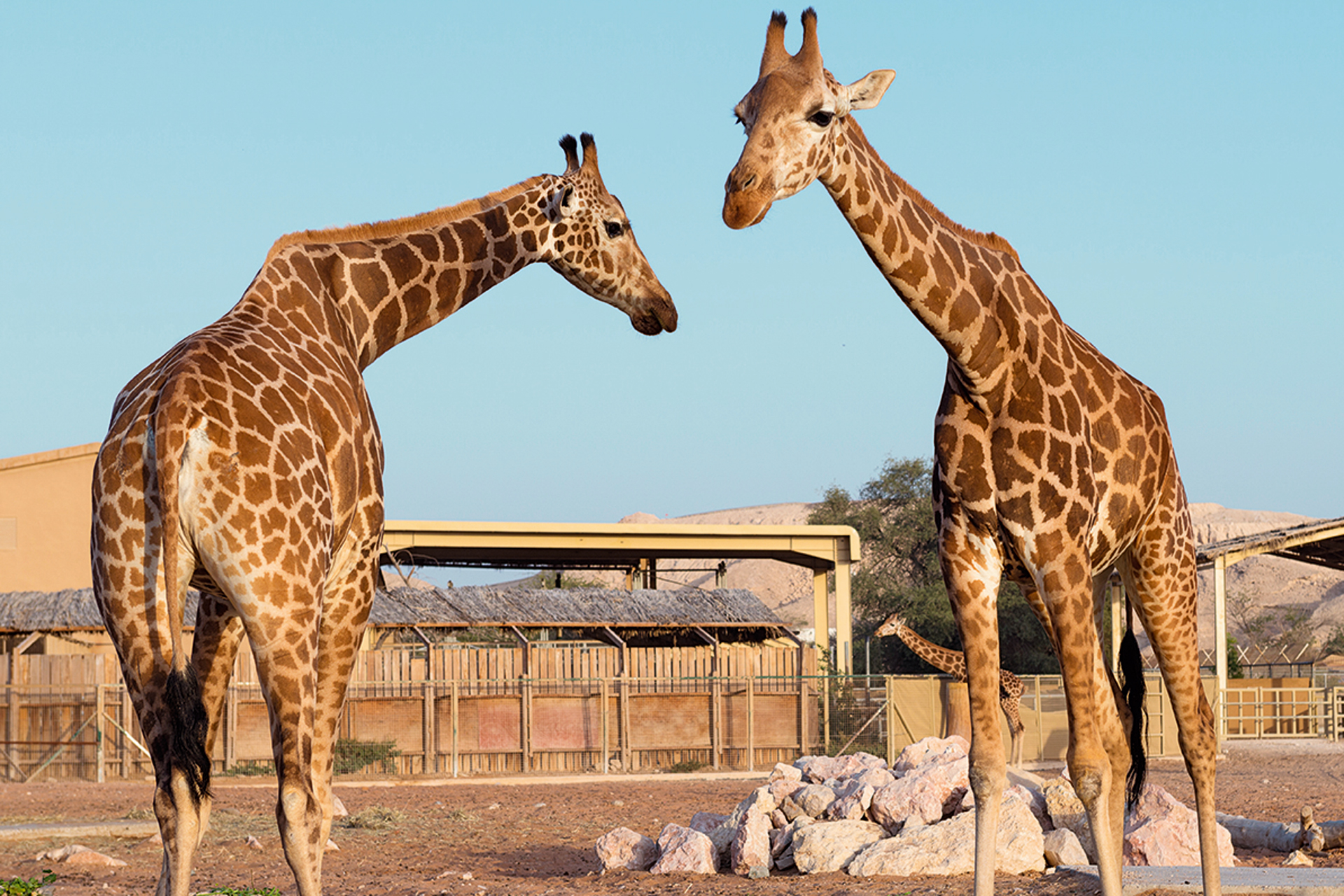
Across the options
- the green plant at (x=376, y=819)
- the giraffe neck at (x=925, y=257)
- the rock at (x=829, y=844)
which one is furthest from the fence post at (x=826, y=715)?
the giraffe neck at (x=925, y=257)

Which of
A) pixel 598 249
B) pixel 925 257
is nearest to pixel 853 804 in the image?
pixel 598 249

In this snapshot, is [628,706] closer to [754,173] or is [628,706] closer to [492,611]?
[492,611]

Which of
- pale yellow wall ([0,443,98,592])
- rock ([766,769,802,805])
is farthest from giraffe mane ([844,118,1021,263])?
pale yellow wall ([0,443,98,592])

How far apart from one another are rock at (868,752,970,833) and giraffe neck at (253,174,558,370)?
18.5 feet

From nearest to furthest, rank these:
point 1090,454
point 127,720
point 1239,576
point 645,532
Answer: point 1090,454 → point 127,720 → point 645,532 → point 1239,576

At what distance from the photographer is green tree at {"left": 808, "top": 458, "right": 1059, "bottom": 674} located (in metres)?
47.2

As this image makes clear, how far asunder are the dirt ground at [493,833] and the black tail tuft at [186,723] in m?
4.76

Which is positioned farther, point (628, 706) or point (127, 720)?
point (628, 706)

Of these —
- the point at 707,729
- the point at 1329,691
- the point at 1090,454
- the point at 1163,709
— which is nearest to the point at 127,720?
the point at 707,729

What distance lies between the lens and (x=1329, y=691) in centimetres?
3319

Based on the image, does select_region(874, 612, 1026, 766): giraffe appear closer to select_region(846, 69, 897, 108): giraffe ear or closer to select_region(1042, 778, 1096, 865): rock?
select_region(1042, 778, 1096, 865): rock

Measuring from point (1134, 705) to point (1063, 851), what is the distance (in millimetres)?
2923

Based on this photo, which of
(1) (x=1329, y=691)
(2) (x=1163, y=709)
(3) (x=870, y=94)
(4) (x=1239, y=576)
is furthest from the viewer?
(4) (x=1239, y=576)

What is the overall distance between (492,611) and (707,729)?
5.95 metres
